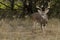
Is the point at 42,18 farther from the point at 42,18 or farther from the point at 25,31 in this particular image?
the point at 25,31

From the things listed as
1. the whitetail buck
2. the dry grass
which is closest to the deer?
the whitetail buck

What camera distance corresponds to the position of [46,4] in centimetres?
1279

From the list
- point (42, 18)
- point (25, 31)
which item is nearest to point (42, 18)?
point (42, 18)

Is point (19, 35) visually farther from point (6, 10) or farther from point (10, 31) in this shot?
point (6, 10)

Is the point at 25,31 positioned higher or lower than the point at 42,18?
lower

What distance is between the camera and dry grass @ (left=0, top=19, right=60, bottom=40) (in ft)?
29.6

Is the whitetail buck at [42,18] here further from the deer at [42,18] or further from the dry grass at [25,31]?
the dry grass at [25,31]

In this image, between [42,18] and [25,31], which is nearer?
[25,31]

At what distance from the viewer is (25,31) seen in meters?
9.94

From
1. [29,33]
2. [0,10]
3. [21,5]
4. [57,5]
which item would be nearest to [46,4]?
[57,5]

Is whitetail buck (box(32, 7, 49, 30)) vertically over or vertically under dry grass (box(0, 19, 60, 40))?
over

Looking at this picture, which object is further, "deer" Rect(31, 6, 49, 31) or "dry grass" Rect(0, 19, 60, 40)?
"deer" Rect(31, 6, 49, 31)

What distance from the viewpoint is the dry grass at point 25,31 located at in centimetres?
903

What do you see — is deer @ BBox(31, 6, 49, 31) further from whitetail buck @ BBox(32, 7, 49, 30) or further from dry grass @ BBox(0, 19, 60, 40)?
dry grass @ BBox(0, 19, 60, 40)
